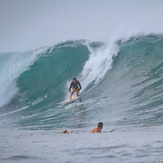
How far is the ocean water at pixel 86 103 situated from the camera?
3721 millimetres

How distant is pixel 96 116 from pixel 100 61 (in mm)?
7079

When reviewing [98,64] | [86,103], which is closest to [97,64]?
[98,64]

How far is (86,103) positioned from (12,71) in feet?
25.4

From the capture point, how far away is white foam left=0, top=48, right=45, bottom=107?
14.5m

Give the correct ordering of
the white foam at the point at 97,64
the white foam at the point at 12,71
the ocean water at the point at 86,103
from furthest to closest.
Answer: the white foam at the point at 12,71, the white foam at the point at 97,64, the ocean water at the point at 86,103

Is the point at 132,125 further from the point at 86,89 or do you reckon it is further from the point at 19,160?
the point at 86,89

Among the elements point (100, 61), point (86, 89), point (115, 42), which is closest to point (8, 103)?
point (86, 89)

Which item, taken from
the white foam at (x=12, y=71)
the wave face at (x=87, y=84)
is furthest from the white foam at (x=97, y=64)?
the white foam at (x=12, y=71)

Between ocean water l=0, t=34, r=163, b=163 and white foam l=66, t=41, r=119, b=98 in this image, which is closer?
ocean water l=0, t=34, r=163, b=163

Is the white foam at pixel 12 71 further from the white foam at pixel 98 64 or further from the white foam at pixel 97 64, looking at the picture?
the white foam at pixel 98 64

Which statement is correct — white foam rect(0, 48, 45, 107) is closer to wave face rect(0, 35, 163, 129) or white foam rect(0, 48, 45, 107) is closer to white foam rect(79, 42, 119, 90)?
wave face rect(0, 35, 163, 129)

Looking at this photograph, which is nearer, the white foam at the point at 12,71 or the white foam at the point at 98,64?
the white foam at the point at 98,64

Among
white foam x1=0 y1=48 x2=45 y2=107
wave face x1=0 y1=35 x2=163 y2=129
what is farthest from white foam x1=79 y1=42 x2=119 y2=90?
white foam x1=0 y1=48 x2=45 y2=107

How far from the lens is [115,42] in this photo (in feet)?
57.2
